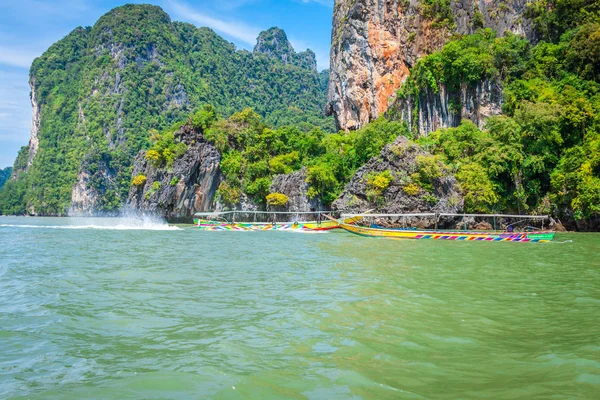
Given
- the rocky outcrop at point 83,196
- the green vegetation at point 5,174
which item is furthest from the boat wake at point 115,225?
the green vegetation at point 5,174

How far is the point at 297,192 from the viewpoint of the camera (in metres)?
47.9

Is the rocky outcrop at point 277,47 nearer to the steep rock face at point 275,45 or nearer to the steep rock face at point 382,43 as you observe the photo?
the steep rock face at point 275,45

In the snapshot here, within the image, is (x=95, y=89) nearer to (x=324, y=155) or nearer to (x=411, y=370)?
(x=324, y=155)

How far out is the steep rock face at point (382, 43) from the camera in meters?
52.0

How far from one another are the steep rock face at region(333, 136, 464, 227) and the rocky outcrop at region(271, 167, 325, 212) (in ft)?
18.0

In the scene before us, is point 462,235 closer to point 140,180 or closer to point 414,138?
point 414,138

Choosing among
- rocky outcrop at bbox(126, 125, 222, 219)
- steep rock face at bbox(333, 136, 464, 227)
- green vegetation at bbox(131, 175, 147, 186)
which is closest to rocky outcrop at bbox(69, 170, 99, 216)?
green vegetation at bbox(131, 175, 147, 186)

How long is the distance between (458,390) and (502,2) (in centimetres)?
5412

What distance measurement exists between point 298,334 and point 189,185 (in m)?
51.2

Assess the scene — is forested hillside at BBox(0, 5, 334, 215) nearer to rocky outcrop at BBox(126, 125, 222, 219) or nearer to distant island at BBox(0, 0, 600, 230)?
distant island at BBox(0, 0, 600, 230)

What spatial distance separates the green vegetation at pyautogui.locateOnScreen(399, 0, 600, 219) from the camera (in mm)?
32406

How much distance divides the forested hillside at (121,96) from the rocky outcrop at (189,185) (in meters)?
43.2

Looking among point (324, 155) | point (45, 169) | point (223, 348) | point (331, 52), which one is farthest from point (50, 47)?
point (223, 348)

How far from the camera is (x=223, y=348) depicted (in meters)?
5.66
